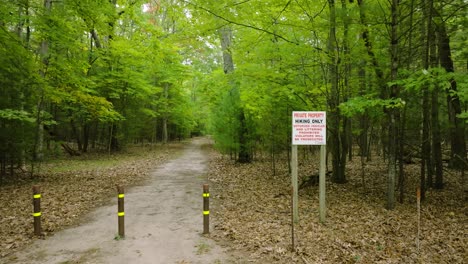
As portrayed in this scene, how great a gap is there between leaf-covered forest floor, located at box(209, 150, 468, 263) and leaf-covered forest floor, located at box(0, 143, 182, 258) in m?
3.79

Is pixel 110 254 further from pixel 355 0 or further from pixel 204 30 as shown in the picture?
pixel 355 0

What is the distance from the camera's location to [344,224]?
740 centimetres

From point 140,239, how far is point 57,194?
5.42 meters

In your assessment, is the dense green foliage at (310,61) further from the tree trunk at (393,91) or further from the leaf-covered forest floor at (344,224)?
the leaf-covered forest floor at (344,224)

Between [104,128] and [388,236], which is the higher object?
[104,128]

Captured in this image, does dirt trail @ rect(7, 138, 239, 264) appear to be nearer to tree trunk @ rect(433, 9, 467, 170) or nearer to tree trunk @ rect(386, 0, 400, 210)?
tree trunk @ rect(386, 0, 400, 210)

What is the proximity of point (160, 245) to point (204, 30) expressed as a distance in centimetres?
611

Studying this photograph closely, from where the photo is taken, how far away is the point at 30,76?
10.6 m

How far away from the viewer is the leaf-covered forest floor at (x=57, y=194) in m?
6.88

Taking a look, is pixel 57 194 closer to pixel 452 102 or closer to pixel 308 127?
pixel 308 127

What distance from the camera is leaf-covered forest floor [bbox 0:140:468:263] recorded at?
590 centimetres

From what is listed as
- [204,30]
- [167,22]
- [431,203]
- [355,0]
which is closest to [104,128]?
[167,22]

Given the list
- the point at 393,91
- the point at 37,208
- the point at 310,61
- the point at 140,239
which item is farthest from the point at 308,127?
the point at 37,208

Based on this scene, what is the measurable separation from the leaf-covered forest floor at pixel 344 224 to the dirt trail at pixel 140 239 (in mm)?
652
